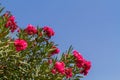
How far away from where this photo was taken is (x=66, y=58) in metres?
9.48

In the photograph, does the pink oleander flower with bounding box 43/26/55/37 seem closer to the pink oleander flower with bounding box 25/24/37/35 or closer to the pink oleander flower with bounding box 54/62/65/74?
the pink oleander flower with bounding box 25/24/37/35

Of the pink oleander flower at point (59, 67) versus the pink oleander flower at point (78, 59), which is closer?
the pink oleander flower at point (59, 67)

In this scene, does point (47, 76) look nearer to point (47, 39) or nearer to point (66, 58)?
point (66, 58)

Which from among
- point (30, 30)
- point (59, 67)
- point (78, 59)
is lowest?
point (59, 67)

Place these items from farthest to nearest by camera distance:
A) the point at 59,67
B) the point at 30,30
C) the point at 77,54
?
the point at 30,30, the point at 77,54, the point at 59,67

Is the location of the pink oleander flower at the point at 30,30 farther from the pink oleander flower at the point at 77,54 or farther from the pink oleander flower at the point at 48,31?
the pink oleander flower at the point at 77,54

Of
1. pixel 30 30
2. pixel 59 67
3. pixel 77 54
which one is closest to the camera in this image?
pixel 59 67

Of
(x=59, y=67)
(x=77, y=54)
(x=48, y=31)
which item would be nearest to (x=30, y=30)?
(x=48, y=31)

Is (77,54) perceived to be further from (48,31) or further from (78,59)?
(48,31)

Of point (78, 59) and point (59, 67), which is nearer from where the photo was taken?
point (59, 67)

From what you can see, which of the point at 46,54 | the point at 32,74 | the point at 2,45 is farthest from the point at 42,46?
the point at 2,45

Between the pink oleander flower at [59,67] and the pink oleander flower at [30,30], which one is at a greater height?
the pink oleander flower at [30,30]

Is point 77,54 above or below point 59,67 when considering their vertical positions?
above

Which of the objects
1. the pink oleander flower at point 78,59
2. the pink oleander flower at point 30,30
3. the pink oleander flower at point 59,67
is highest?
the pink oleander flower at point 30,30
